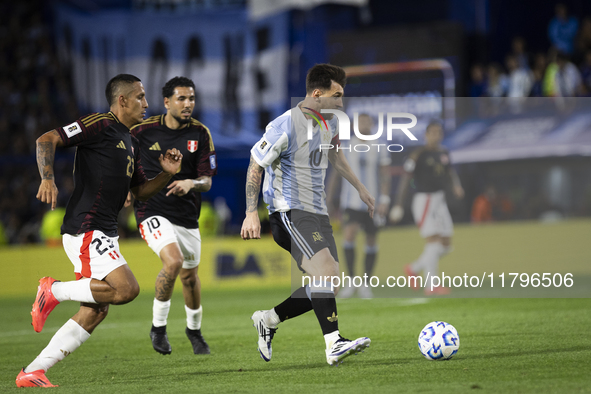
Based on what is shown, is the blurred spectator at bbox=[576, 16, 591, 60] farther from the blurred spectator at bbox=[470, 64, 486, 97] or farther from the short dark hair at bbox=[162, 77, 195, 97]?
the short dark hair at bbox=[162, 77, 195, 97]

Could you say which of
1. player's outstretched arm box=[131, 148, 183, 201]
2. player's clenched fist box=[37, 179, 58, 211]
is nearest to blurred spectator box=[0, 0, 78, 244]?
player's outstretched arm box=[131, 148, 183, 201]

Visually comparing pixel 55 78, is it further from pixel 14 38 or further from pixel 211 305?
pixel 211 305

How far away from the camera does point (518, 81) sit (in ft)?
52.9

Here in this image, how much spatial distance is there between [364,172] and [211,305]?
3.08 m

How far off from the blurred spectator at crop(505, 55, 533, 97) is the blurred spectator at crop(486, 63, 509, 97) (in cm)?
17

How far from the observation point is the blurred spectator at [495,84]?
16438 millimetres

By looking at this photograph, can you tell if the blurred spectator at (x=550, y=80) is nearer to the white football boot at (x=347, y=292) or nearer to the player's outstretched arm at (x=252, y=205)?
the white football boot at (x=347, y=292)

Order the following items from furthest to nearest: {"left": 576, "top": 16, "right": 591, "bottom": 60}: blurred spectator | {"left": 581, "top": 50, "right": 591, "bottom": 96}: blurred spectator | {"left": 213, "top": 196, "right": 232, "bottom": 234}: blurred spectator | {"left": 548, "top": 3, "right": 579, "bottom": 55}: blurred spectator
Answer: {"left": 213, "top": 196, "right": 232, "bottom": 234}: blurred spectator < {"left": 548, "top": 3, "right": 579, "bottom": 55}: blurred spectator < {"left": 576, "top": 16, "right": 591, "bottom": 60}: blurred spectator < {"left": 581, "top": 50, "right": 591, "bottom": 96}: blurred spectator

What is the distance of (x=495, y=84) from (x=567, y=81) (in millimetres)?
2069

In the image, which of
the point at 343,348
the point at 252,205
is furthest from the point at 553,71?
the point at 343,348

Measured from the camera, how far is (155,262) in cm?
1501

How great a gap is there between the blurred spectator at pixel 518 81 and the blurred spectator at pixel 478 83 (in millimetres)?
853

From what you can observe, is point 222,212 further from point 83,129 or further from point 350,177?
point 83,129

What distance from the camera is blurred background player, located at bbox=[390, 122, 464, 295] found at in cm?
1123
